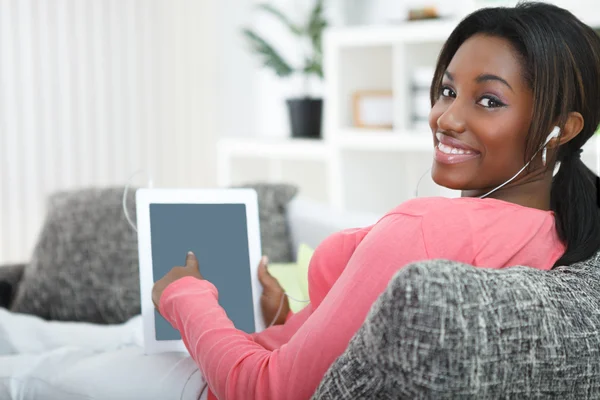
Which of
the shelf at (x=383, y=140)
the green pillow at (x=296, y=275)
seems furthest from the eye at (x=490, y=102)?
the shelf at (x=383, y=140)

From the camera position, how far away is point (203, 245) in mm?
1420

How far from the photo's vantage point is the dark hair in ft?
3.55

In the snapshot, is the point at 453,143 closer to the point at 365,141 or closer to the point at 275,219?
the point at 275,219

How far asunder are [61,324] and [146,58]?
2.37 m

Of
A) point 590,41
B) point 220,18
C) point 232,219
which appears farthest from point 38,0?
point 590,41

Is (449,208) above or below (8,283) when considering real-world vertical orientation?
above

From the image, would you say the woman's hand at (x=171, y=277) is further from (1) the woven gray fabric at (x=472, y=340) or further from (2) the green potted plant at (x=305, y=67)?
(2) the green potted plant at (x=305, y=67)

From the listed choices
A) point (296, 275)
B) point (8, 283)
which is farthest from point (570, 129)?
point (8, 283)

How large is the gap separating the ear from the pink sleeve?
0.86ft

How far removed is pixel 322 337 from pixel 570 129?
19.5 inches

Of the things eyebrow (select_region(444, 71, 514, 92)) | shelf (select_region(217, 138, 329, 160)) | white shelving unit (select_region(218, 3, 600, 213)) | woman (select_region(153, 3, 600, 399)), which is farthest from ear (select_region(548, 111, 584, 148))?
shelf (select_region(217, 138, 329, 160))

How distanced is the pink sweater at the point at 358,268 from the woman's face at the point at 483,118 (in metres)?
0.09

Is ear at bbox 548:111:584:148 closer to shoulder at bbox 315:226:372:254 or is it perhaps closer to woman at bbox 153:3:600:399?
woman at bbox 153:3:600:399

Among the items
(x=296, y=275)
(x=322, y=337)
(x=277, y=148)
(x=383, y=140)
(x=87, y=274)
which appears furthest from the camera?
(x=277, y=148)
